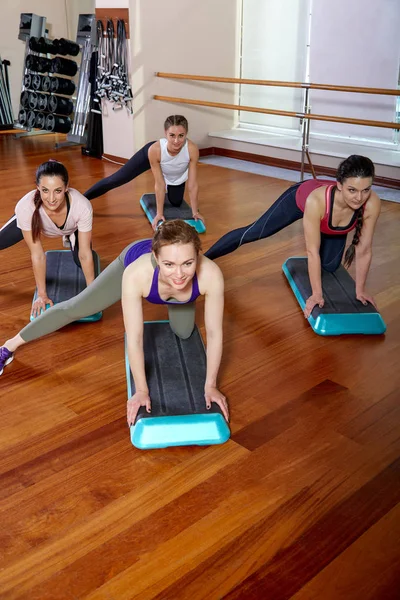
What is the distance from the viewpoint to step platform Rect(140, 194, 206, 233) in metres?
3.53

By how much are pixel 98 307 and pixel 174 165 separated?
169 centimetres

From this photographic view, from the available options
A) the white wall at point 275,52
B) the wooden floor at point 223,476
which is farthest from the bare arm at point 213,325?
the white wall at point 275,52

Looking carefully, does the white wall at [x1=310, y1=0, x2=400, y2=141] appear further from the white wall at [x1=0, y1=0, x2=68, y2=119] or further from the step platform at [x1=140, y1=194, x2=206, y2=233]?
the white wall at [x1=0, y1=0, x2=68, y2=119]

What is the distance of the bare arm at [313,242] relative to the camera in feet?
7.77

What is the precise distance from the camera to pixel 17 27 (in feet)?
21.6

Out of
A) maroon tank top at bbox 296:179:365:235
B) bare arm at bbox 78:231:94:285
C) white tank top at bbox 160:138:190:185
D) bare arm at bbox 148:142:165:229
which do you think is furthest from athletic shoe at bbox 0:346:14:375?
white tank top at bbox 160:138:190:185

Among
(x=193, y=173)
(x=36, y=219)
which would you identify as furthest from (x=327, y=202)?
(x=193, y=173)

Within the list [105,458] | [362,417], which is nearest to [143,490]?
[105,458]

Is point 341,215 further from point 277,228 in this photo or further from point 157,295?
point 157,295

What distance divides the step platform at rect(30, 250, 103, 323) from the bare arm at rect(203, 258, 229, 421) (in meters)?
0.80

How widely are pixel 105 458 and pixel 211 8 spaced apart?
4603 mm

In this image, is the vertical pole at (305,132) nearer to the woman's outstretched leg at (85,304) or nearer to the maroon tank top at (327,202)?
the maroon tank top at (327,202)

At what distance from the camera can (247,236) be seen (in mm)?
2773

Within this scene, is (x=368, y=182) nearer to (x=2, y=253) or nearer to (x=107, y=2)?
(x=2, y=253)
